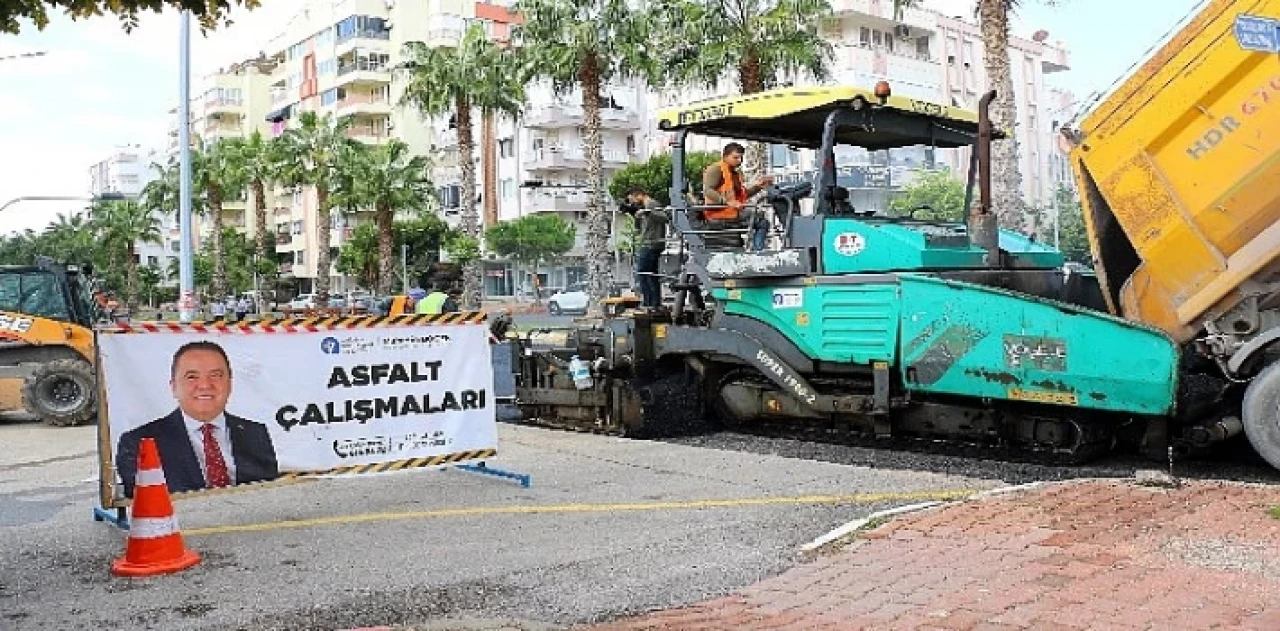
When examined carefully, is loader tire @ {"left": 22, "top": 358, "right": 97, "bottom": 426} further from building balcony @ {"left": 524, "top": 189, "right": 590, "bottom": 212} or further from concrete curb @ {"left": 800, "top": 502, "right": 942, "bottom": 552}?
building balcony @ {"left": 524, "top": 189, "right": 590, "bottom": 212}

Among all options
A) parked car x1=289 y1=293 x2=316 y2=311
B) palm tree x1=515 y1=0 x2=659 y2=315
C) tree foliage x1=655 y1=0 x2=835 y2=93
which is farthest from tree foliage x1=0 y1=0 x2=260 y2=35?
parked car x1=289 y1=293 x2=316 y2=311

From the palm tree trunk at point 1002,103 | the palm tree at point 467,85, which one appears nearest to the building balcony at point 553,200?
the palm tree at point 467,85

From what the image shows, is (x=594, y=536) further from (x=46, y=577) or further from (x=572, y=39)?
(x=572, y=39)

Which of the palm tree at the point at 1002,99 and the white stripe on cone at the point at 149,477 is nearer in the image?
the white stripe on cone at the point at 149,477

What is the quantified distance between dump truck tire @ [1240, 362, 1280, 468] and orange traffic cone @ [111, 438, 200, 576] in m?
6.38

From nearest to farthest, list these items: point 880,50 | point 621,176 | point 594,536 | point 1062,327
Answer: point 594,536 < point 1062,327 < point 621,176 < point 880,50

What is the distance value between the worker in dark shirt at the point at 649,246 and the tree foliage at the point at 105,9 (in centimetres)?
570

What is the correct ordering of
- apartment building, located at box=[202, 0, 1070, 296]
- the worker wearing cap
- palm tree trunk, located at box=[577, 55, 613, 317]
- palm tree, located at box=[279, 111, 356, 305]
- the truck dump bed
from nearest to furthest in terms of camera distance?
the truck dump bed, the worker wearing cap, palm tree trunk, located at box=[577, 55, 613, 317], palm tree, located at box=[279, 111, 356, 305], apartment building, located at box=[202, 0, 1070, 296]

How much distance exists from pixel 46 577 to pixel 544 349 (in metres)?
6.44

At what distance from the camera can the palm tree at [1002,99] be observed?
2205 centimetres

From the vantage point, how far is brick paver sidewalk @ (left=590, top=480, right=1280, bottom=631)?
15.6 feet

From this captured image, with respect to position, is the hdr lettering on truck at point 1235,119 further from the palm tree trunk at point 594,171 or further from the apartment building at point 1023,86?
the apartment building at point 1023,86

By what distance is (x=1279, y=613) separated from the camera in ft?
15.2

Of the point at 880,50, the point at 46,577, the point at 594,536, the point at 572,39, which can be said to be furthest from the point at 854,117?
the point at 880,50
